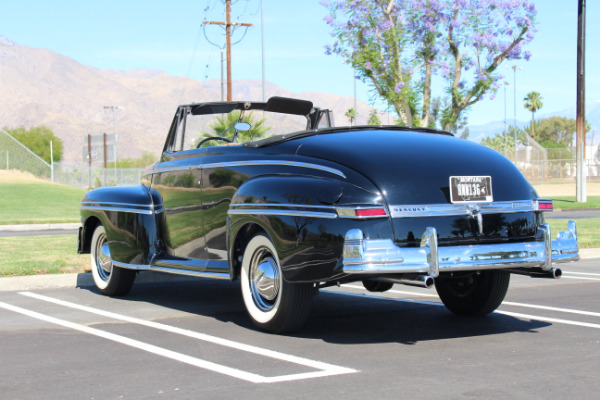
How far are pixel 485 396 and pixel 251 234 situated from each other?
8.49 ft

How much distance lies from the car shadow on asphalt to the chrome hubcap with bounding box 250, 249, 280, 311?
Result: 0.33 m

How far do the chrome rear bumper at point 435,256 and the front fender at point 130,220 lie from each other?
3.00 metres

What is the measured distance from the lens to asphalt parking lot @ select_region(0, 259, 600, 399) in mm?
4355

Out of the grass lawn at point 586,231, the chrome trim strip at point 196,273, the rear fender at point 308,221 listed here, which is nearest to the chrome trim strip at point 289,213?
the rear fender at point 308,221

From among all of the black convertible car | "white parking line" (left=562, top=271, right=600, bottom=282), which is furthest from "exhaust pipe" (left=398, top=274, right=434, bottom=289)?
"white parking line" (left=562, top=271, right=600, bottom=282)

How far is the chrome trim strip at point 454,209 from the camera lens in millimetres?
5391

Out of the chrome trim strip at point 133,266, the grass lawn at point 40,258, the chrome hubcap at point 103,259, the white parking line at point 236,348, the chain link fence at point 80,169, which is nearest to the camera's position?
the white parking line at point 236,348

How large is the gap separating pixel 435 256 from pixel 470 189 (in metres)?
0.71

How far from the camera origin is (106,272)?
8516mm

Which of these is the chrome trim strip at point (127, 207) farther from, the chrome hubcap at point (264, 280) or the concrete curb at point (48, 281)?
the chrome hubcap at point (264, 280)

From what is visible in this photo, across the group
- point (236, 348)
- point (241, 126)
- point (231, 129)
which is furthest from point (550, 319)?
point (231, 129)

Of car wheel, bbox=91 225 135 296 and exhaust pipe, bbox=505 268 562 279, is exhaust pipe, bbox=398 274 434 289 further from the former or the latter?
car wheel, bbox=91 225 135 296

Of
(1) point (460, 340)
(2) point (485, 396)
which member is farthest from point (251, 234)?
(2) point (485, 396)

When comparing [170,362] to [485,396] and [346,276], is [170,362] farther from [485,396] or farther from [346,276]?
[485,396]
